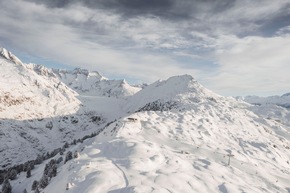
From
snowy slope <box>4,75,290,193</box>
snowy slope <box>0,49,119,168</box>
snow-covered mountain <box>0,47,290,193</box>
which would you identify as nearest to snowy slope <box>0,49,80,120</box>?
snowy slope <box>0,49,119,168</box>

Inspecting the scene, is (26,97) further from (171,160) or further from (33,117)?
(171,160)

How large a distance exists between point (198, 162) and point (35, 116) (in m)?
112

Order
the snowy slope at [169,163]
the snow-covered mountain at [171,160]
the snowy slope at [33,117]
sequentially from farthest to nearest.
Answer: the snowy slope at [33,117] < the snow-covered mountain at [171,160] < the snowy slope at [169,163]

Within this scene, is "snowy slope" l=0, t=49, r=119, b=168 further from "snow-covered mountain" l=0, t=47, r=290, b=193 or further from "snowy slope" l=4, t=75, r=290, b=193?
"snowy slope" l=4, t=75, r=290, b=193

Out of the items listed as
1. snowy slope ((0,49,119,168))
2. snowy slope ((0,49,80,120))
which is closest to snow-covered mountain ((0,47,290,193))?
snowy slope ((0,49,119,168))

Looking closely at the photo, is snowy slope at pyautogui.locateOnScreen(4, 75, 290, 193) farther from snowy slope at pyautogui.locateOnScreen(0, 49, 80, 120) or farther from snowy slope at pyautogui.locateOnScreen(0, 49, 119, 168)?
snowy slope at pyautogui.locateOnScreen(0, 49, 80, 120)

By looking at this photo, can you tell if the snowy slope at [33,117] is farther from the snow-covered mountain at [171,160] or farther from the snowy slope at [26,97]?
the snow-covered mountain at [171,160]

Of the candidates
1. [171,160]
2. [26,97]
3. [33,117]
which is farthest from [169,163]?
[26,97]

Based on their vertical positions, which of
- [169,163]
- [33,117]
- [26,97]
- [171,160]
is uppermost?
[26,97]

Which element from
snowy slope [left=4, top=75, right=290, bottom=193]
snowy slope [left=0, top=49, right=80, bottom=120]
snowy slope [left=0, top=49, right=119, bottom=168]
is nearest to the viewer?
snowy slope [left=4, top=75, right=290, bottom=193]

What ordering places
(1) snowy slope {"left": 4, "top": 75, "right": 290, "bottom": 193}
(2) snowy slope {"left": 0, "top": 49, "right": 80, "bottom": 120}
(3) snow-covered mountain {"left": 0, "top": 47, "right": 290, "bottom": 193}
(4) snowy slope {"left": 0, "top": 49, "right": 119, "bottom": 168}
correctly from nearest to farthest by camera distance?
(1) snowy slope {"left": 4, "top": 75, "right": 290, "bottom": 193} → (3) snow-covered mountain {"left": 0, "top": 47, "right": 290, "bottom": 193} → (4) snowy slope {"left": 0, "top": 49, "right": 119, "bottom": 168} → (2) snowy slope {"left": 0, "top": 49, "right": 80, "bottom": 120}

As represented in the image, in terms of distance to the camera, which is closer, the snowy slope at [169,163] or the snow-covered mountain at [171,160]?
the snowy slope at [169,163]

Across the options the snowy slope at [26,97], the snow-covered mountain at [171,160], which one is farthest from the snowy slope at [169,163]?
the snowy slope at [26,97]

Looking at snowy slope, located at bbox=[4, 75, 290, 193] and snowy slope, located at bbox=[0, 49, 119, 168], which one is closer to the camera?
snowy slope, located at bbox=[4, 75, 290, 193]
